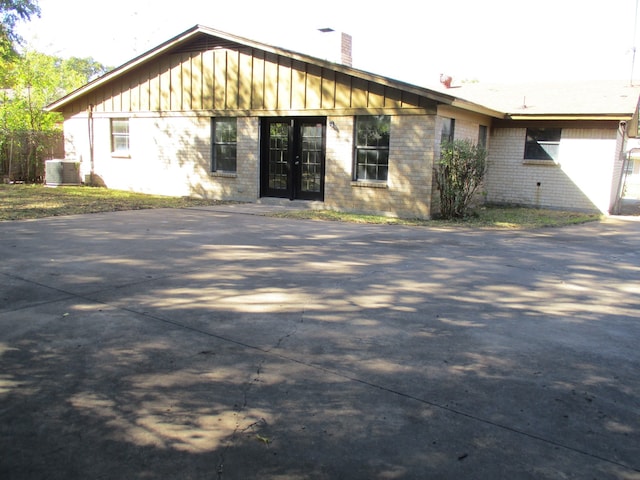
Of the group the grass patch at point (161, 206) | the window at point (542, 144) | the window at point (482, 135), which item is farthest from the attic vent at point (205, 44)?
the window at point (542, 144)

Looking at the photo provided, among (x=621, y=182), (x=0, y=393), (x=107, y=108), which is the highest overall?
(x=107, y=108)

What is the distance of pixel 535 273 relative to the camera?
7.68 m

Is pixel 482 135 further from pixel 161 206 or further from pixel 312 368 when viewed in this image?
pixel 312 368

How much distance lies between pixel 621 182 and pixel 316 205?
10.6 meters

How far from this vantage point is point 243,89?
16641 mm

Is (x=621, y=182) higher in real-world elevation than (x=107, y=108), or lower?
lower

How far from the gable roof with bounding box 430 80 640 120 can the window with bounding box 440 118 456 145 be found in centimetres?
343

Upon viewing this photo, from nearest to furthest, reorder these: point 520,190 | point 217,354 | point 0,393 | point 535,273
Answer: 1. point 0,393
2. point 217,354
3. point 535,273
4. point 520,190

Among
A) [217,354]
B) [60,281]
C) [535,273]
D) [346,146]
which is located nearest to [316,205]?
[346,146]

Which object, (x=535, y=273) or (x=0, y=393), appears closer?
(x=0, y=393)

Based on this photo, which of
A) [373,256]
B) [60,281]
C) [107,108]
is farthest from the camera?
[107,108]

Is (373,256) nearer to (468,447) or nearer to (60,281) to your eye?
(60,281)

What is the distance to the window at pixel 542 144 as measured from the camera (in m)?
17.2

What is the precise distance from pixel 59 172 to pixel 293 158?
960cm
